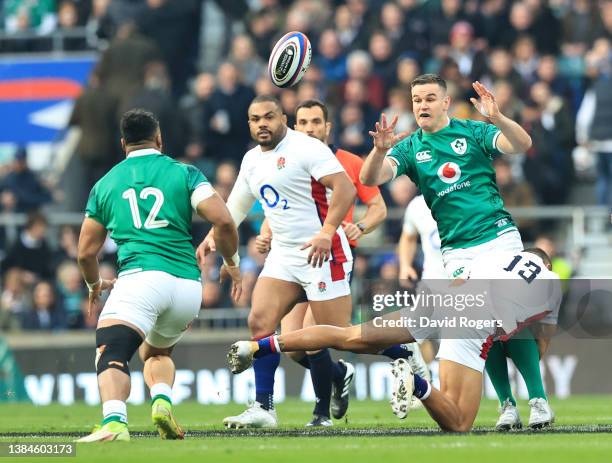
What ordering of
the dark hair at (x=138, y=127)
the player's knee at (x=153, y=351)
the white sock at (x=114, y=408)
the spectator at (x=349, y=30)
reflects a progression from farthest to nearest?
1. the spectator at (x=349, y=30)
2. the player's knee at (x=153, y=351)
3. the dark hair at (x=138, y=127)
4. the white sock at (x=114, y=408)

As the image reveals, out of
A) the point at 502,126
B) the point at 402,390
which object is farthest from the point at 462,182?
the point at 402,390

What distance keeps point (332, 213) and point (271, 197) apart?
871mm

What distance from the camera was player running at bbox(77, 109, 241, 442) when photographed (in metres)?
11.1

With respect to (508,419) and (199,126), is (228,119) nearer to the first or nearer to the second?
(199,126)

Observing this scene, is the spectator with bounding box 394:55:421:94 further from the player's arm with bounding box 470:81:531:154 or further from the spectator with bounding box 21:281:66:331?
the player's arm with bounding box 470:81:531:154

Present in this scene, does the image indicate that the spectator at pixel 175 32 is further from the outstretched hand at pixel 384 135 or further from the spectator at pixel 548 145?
the outstretched hand at pixel 384 135

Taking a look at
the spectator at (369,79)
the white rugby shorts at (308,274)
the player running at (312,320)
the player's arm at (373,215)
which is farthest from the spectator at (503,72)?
the white rugby shorts at (308,274)

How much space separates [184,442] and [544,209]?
10739 millimetres

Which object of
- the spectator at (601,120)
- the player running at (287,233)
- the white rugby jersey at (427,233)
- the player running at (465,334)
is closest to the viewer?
the player running at (465,334)

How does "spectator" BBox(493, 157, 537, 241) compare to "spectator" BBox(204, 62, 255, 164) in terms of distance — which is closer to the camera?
"spectator" BBox(493, 157, 537, 241)

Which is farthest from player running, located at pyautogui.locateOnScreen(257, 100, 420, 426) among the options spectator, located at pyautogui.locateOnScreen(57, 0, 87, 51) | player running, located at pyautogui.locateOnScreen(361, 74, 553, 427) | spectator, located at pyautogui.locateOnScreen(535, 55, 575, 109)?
spectator, located at pyautogui.locateOnScreen(57, 0, 87, 51)

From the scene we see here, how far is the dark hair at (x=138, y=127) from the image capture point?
1148cm

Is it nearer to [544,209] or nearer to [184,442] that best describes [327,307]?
[184,442]

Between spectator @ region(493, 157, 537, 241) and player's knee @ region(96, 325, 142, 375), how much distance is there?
10477mm
